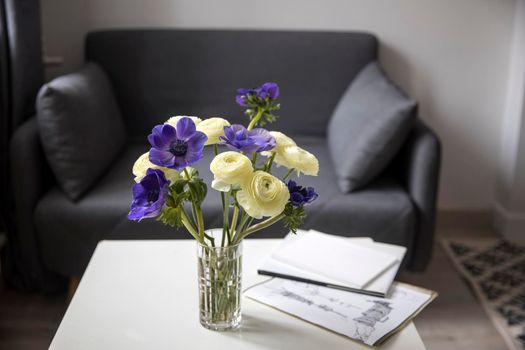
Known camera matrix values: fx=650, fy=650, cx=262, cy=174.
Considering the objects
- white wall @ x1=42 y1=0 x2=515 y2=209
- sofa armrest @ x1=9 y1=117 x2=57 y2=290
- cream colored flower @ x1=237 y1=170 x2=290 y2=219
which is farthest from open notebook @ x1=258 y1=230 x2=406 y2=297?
white wall @ x1=42 y1=0 x2=515 y2=209

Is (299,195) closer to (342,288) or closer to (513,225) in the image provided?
(342,288)

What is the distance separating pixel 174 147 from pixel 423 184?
1261 mm

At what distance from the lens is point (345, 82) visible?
2637 millimetres

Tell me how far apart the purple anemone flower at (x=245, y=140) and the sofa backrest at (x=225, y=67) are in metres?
1.58

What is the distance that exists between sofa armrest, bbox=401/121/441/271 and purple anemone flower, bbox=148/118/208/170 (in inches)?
47.9

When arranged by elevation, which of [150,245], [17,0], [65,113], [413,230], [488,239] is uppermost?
[17,0]

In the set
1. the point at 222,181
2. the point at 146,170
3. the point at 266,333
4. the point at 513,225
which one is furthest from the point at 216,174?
the point at 513,225

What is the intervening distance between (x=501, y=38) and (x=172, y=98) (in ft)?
4.61

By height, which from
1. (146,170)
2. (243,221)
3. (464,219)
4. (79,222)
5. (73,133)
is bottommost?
(464,219)

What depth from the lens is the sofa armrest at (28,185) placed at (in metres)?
2.03

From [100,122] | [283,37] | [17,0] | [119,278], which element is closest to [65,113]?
[100,122]

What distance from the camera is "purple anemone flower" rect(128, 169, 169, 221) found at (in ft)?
3.25

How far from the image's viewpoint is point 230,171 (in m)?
1.00

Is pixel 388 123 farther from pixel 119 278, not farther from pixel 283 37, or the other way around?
pixel 119 278
